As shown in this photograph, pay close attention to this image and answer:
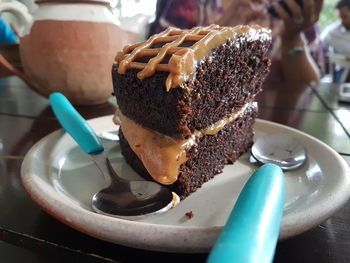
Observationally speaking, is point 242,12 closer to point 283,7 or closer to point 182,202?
point 283,7

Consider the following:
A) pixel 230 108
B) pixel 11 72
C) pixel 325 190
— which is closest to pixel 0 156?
pixel 11 72

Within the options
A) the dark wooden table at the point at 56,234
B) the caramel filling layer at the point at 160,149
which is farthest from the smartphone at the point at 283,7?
the caramel filling layer at the point at 160,149

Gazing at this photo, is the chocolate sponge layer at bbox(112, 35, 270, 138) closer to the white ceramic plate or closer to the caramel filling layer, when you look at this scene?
the caramel filling layer

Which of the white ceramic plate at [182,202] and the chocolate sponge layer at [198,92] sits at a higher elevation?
the chocolate sponge layer at [198,92]

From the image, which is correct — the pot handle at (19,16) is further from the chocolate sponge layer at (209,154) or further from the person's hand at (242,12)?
the person's hand at (242,12)

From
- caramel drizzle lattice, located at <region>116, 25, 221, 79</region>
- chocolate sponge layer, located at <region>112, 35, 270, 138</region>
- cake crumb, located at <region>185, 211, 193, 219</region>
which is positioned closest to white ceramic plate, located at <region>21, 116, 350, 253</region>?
cake crumb, located at <region>185, 211, 193, 219</region>

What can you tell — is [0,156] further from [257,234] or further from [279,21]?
[279,21]

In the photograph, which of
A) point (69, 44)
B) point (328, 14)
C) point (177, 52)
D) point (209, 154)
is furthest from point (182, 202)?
point (328, 14)
